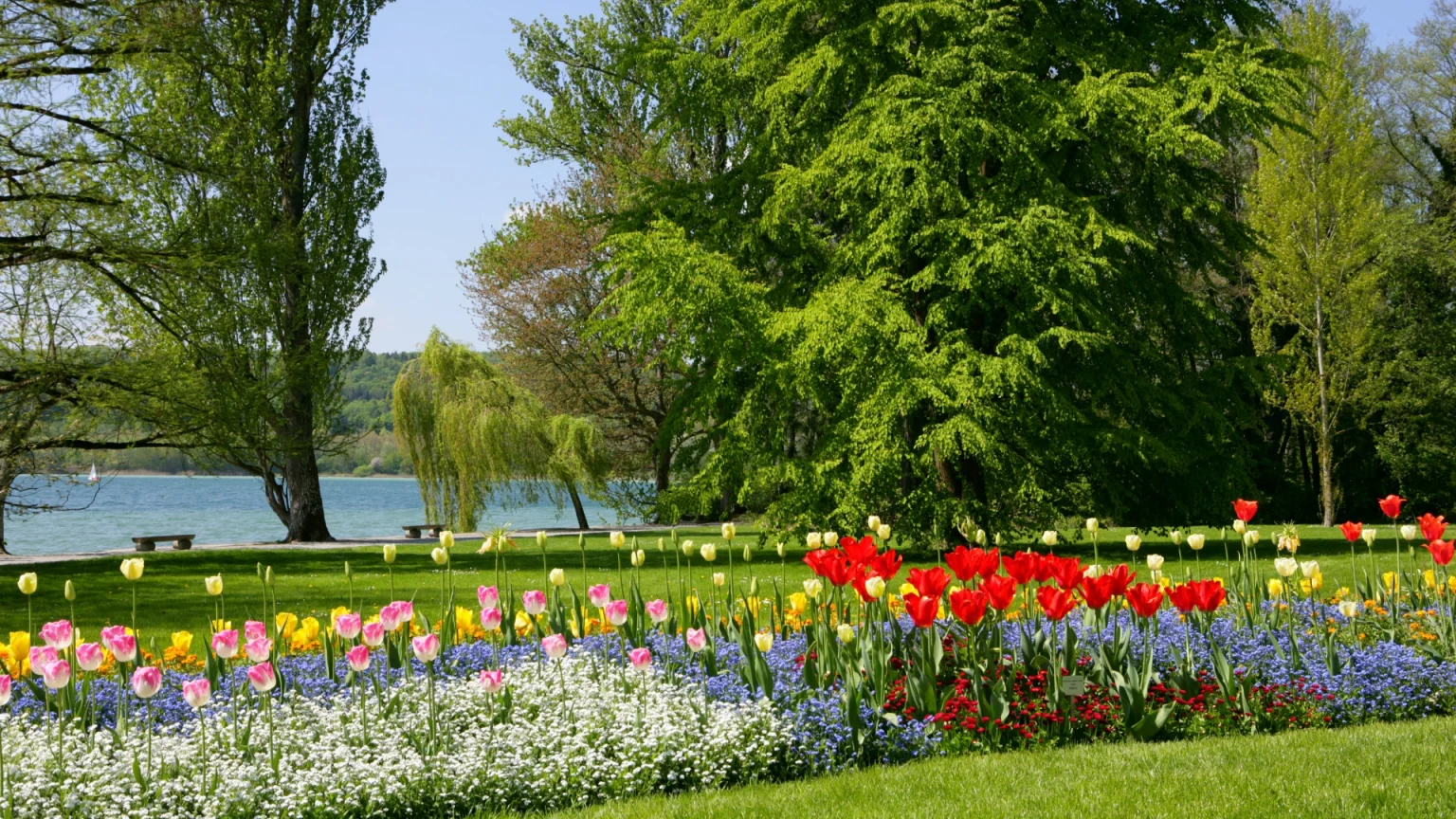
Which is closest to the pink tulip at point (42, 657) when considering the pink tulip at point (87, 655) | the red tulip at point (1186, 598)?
the pink tulip at point (87, 655)

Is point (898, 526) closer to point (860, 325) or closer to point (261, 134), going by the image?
point (860, 325)

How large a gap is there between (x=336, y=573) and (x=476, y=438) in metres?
8.60

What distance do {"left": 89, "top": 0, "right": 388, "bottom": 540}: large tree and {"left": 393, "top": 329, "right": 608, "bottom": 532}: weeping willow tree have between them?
1.66 metres

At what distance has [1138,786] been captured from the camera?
391 cm

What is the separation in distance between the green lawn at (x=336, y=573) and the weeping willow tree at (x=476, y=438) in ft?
12.4

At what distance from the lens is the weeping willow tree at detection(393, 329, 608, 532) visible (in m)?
21.6

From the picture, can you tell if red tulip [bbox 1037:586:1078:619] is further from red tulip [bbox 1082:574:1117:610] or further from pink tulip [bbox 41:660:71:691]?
pink tulip [bbox 41:660:71:691]

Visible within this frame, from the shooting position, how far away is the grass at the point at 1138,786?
369 centimetres

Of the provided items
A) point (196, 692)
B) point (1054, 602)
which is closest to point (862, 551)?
point (1054, 602)

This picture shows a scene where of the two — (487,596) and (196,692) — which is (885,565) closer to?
(487,596)

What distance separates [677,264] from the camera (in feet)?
41.5

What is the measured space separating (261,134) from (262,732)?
1765cm

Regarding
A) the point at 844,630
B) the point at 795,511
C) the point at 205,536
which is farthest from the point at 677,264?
Result: the point at 205,536

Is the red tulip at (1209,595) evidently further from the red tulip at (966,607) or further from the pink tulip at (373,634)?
the pink tulip at (373,634)
